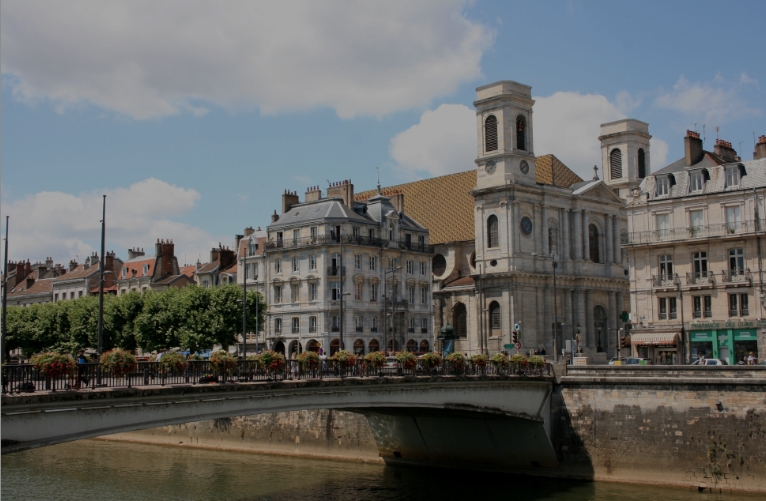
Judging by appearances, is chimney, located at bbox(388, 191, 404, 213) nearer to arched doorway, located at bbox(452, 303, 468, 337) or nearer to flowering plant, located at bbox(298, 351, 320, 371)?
arched doorway, located at bbox(452, 303, 468, 337)

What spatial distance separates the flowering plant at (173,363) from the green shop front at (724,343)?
31.8m

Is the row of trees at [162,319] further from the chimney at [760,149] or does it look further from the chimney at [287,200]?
the chimney at [760,149]

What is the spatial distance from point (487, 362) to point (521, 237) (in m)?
34.6

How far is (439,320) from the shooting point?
254 ft

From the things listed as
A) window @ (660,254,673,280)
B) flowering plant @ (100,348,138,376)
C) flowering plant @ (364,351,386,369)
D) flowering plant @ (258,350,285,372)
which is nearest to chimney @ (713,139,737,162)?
window @ (660,254,673,280)

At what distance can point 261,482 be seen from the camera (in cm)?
3831

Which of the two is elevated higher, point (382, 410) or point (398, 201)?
point (398, 201)

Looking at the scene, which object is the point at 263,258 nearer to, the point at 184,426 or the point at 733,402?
the point at 184,426

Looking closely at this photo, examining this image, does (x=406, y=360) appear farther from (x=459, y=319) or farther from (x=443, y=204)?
(x=443, y=204)

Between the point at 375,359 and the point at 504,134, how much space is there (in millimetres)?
42251

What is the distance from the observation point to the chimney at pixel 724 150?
58.2 metres

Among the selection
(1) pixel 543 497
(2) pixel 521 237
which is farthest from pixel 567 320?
(1) pixel 543 497

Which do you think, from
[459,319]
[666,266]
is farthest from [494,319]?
[666,266]

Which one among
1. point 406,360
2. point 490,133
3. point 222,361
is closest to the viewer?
point 222,361
